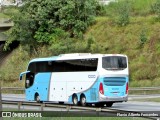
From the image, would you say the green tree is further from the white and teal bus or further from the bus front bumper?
the bus front bumper

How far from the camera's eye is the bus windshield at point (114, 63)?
2991 centimetres

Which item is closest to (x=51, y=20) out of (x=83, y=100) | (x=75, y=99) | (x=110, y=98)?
(x=75, y=99)

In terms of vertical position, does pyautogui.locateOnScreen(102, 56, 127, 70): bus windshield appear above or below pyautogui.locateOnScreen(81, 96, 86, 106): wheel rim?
above

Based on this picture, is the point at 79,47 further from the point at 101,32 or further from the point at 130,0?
the point at 130,0

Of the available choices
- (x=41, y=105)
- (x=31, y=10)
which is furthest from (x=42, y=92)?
(x=31, y=10)

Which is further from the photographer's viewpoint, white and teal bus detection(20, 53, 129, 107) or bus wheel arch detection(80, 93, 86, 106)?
bus wheel arch detection(80, 93, 86, 106)

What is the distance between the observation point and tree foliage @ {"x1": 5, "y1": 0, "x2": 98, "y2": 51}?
187ft

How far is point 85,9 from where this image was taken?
56750mm

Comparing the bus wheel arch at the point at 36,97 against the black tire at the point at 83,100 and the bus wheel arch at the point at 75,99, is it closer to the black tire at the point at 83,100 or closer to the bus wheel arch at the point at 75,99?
the bus wheel arch at the point at 75,99

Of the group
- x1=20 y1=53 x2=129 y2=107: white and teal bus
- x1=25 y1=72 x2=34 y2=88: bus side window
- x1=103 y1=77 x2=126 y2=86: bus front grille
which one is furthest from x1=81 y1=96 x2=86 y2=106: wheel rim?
x1=25 y1=72 x2=34 y2=88: bus side window

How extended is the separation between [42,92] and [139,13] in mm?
24509

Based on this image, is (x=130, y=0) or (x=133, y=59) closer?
(x=133, y=59)

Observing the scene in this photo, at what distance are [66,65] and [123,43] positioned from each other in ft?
60.8

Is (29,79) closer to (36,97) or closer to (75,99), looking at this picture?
(36,97)
